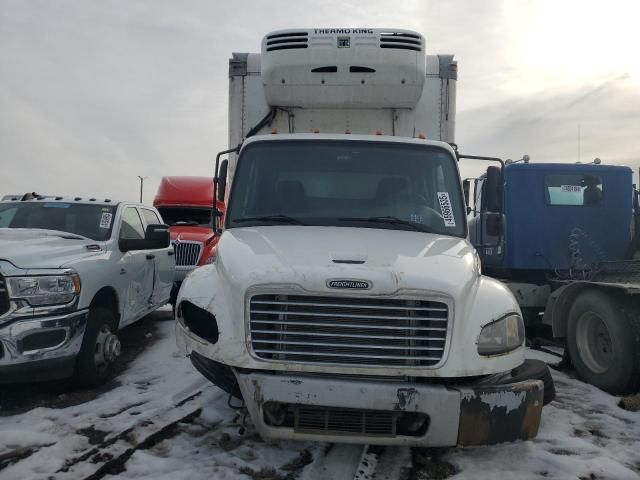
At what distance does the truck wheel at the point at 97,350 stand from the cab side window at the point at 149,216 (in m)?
2.27

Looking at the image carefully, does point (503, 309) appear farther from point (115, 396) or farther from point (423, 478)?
point (115, 396)

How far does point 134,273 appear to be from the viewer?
611cm

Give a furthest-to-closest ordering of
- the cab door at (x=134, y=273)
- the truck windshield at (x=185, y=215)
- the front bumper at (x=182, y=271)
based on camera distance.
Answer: the truck windshield at (x=185, y=215) → the front bumper at (x=182, y=271) → the cab door at (x=134, y=273)

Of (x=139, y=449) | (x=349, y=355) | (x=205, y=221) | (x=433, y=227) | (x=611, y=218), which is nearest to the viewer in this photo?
(x=349, y=355)

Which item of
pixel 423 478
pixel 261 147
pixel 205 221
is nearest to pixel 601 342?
pixel 423 478

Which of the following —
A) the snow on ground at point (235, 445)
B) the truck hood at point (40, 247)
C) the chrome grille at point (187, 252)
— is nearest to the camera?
the snow on ground at point (235, 445)

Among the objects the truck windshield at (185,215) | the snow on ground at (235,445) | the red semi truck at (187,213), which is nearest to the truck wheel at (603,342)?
the snow on ground at (235,445)

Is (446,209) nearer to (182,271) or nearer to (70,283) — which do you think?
(70,283)

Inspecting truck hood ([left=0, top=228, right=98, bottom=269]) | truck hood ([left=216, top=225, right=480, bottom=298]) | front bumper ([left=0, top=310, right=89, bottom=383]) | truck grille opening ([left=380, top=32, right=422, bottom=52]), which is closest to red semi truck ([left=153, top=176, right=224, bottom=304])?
truck hood ([left=0, top=228, right=98, bottom=269])

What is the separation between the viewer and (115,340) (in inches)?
209

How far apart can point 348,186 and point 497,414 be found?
2204 millimetres

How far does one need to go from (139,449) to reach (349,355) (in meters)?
1.69

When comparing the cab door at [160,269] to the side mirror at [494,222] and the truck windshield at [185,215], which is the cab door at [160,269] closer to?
the truck windshield at [185,215]

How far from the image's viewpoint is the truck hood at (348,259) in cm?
317
